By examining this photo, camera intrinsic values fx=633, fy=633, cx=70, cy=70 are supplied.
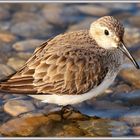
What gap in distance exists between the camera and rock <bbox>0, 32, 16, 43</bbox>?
9.73 metres

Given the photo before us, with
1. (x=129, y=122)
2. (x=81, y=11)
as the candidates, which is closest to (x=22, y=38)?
(x=81, y=11)

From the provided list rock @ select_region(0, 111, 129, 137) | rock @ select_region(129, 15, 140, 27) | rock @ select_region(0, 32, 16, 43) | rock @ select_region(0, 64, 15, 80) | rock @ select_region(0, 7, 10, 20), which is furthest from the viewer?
rock @ select_region(0, 7, 10, 20)

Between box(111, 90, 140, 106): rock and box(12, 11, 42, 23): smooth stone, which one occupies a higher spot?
box(12, 11, 42, 23): smooth stone

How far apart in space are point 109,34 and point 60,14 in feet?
8.88

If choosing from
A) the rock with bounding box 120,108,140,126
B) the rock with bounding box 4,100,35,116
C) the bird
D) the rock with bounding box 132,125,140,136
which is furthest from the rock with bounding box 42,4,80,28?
the rock with bounding box 132,125,140,136

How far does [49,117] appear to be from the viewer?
8039 mm

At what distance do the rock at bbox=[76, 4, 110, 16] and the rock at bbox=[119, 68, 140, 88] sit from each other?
1857 millimetres

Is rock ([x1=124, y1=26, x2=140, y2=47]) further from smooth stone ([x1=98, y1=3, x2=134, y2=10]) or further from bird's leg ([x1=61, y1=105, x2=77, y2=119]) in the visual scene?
bird's leg ([x1=61, y1=105, x2=77, y2=119])

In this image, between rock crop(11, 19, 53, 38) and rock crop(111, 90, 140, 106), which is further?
rock crop(11, 19, 53, 38)

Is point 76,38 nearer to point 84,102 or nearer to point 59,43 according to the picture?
point 59,43

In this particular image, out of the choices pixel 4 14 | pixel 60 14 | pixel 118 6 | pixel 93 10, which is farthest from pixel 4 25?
pixel 118 6

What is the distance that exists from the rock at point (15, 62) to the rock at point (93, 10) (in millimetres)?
1896

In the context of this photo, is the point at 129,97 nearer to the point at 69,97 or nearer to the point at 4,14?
the point at 69,97

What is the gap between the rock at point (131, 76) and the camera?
866cm
